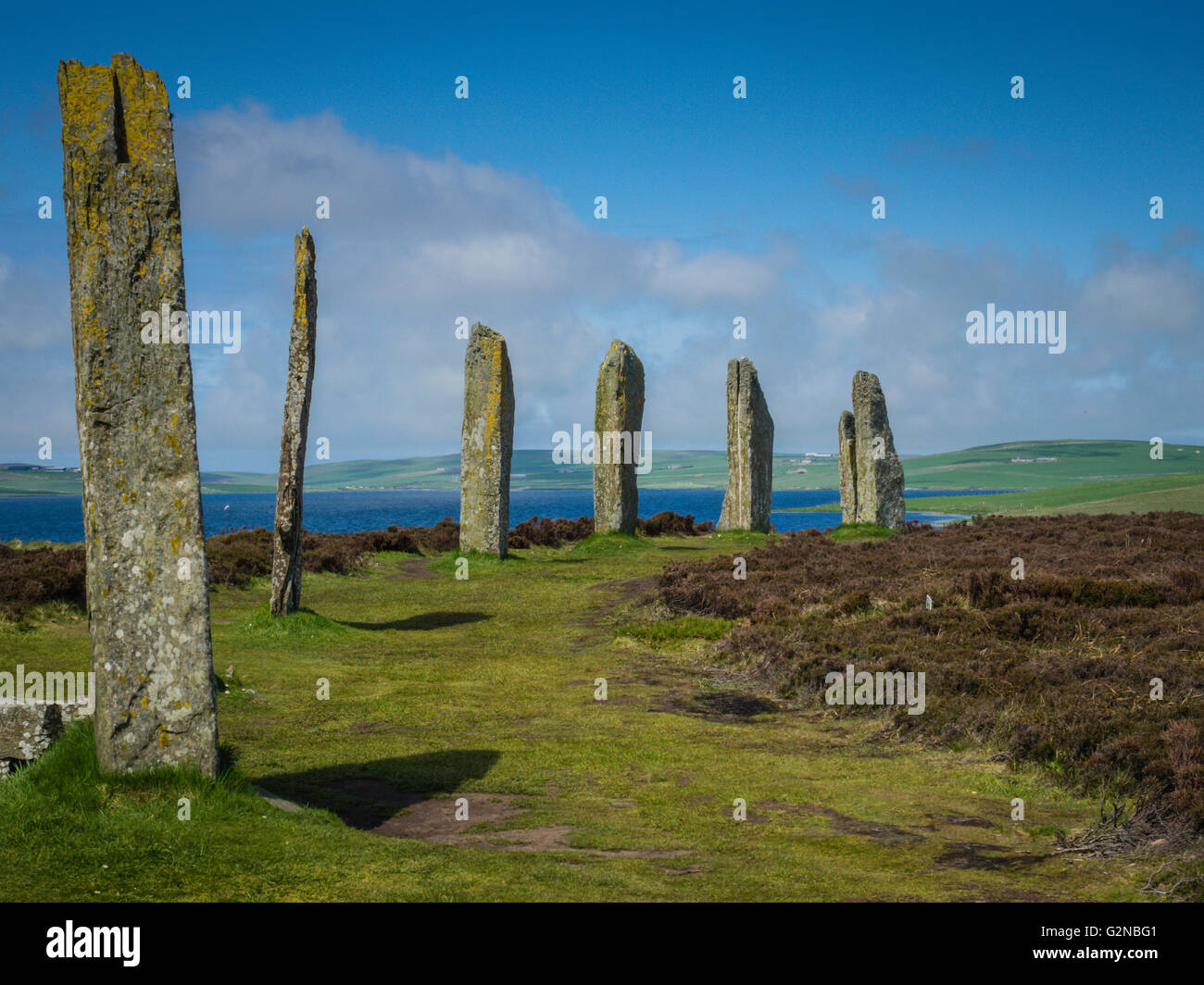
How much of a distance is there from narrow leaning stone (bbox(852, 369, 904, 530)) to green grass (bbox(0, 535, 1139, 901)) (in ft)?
52.5

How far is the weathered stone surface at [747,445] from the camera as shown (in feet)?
117

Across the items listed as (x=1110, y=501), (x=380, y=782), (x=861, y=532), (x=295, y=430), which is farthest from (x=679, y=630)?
(x=1110, y=501)

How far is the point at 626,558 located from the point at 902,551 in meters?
8.78

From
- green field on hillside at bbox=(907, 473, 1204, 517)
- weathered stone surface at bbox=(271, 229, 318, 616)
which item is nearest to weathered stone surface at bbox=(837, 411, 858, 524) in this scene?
green field on hillside at bbox=(907, 473, 1204, 517)

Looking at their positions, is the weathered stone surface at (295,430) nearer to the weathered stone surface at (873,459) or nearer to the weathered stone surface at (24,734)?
the weathered stone surface at (24,734)

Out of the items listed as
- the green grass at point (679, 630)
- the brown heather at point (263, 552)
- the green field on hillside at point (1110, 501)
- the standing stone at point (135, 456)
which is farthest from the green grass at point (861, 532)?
the standing stone at point (135, 456)

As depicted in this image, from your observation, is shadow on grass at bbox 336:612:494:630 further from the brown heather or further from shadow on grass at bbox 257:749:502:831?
shadow on grass at bbox 257:749:502:831

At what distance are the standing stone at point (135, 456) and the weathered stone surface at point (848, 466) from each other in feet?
91.0

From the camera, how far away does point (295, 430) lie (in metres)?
17.5

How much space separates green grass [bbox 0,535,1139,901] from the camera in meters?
6.83

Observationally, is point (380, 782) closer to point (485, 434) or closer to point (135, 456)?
point (135, 456)
